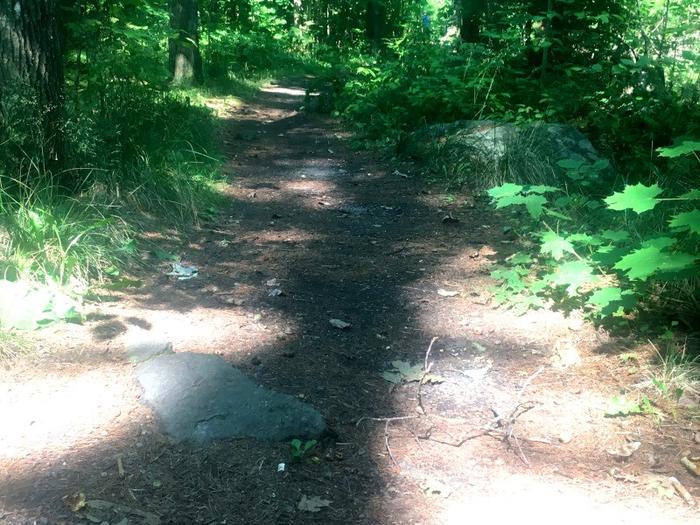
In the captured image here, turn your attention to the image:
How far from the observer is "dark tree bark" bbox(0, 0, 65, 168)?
4.98 m

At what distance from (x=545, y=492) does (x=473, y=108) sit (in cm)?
670

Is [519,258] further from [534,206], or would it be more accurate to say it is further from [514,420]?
[514,420]

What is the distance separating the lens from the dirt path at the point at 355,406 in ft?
8.82

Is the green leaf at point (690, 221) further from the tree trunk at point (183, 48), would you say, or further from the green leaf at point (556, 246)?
the tree trunk at point (183, 48)

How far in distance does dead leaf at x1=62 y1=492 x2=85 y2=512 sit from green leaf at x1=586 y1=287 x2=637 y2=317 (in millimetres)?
2977

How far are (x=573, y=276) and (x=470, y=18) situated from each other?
9544 mm

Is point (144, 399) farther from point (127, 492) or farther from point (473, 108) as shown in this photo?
point (473, 108)

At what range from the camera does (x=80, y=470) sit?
278cm

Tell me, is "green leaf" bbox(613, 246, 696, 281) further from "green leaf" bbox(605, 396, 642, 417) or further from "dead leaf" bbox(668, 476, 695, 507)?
"dead leaf" bbox(668, 476, 695, 507)

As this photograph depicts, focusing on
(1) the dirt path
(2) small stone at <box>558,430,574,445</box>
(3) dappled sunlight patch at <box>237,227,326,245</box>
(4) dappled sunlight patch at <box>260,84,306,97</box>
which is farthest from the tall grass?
(4) dappled sunlight patch at <box>260,84,306,97</box>

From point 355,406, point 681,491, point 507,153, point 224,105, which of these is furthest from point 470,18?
point 681,491

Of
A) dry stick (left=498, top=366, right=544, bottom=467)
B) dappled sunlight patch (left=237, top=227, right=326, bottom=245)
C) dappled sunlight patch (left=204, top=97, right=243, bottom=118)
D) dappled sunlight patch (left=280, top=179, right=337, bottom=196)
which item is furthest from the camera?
dappled sunlight patch (left=204, top=97, right=243, bottom=118)

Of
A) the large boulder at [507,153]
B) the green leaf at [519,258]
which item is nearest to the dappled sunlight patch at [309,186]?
the large boulder at [507,153]

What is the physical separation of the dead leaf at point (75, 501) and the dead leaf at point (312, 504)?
0.85m
